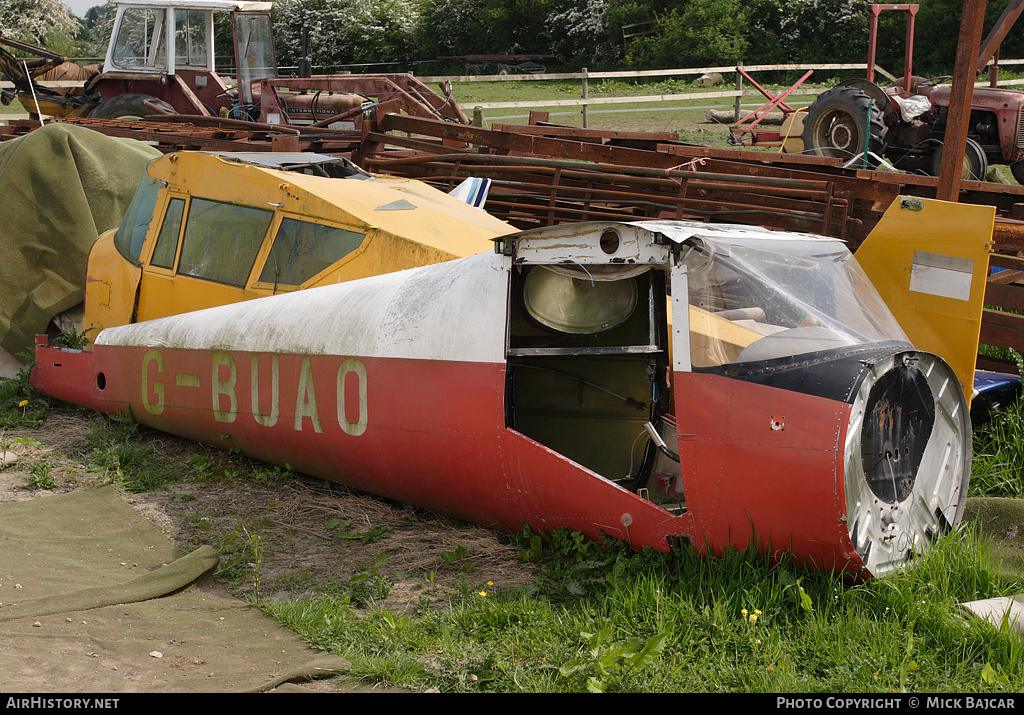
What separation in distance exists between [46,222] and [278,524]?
186 inches

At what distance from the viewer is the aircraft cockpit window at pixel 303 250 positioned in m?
5.81

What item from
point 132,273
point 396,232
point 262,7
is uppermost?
point 262,7

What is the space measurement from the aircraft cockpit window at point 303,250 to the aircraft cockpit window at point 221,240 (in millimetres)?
164

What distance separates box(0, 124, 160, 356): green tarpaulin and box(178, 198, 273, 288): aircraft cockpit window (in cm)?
218

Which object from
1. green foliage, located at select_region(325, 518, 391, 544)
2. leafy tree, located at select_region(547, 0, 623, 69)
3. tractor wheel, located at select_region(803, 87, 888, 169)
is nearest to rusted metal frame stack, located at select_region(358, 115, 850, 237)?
tractor wheel, located at select_region(803, 87, 888, 169)

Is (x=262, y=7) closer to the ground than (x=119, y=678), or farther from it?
farther from it

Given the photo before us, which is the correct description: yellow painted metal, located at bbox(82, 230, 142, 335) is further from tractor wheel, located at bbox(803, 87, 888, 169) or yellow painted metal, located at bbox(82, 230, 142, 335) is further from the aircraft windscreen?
tractor wheel, located at bbox(803, 87, 888, 169)

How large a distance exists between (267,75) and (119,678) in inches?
612

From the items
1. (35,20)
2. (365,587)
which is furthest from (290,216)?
(35,20)

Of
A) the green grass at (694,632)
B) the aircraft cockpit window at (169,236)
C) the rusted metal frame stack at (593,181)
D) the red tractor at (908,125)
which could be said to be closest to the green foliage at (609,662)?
the green grass at (694,632)

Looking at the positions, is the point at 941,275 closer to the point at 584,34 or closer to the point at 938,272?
the point at 938,272

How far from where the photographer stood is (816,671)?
10.8 ft

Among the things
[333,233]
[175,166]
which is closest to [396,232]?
[333,233]
